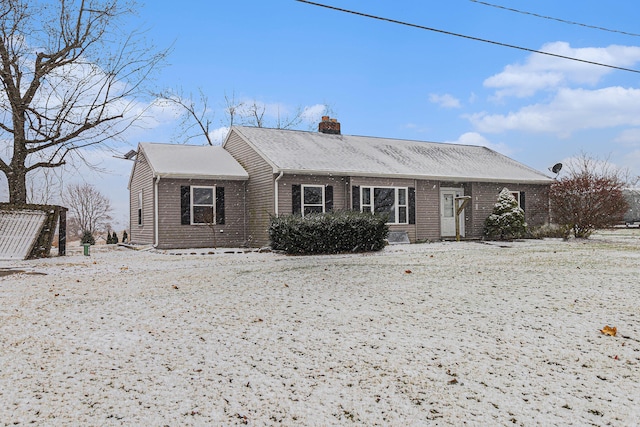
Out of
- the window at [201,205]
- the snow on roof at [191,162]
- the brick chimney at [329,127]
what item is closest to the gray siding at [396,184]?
the snow on roof at [191,162]

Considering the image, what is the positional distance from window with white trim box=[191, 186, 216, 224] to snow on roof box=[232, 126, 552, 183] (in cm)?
250

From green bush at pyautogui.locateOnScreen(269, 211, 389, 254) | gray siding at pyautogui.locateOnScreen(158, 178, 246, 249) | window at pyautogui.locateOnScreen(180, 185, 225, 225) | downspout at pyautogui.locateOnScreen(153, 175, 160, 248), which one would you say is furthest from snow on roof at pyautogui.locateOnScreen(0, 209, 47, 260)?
green bush at pyautogui.locateOnScreen(269, 211, 389, 254)

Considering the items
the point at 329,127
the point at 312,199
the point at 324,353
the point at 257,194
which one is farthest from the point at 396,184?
the point at 324,353

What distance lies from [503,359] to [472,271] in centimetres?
477

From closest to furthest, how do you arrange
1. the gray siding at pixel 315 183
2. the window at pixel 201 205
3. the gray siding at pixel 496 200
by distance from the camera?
the gray siding at pixel 315 183, the window at pixel 201 205, the gray siding at pixel 496 200

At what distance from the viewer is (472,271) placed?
8.95 metres

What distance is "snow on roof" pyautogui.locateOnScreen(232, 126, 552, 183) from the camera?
670 inches

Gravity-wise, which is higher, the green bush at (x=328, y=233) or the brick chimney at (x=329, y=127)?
the brick chimney at (x=329, y=127)

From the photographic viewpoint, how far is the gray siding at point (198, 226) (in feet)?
54.5

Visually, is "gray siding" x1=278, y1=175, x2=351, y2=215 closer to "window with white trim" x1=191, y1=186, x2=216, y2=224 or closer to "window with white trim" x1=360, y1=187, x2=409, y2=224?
"window with white trim" x1=360, y1=187, x2=409, y2=224

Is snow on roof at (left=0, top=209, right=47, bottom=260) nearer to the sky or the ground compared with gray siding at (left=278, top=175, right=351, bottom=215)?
nearer to the ground

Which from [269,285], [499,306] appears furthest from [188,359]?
[499,306]

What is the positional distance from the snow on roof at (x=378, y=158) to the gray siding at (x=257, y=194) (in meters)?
0.51

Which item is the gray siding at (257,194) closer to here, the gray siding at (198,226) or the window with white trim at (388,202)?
the gray siding at (198,226)
